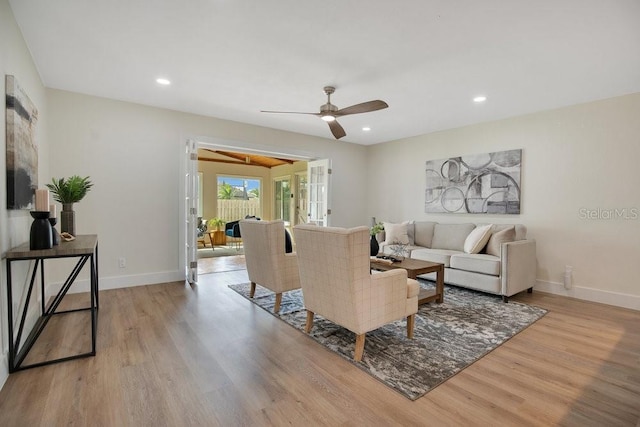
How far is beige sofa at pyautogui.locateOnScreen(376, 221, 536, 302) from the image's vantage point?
368cm

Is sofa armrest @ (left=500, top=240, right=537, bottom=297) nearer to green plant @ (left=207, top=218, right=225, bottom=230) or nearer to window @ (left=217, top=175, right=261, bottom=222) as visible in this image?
green plant @ (left=207, top=218, right=225, bottom=230)

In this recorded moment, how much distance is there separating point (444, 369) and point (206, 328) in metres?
2.01

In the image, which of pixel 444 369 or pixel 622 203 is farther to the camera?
pixel 622 203

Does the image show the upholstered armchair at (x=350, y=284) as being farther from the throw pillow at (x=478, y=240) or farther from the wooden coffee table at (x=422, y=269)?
the throw pillow at (x=478, y=240)

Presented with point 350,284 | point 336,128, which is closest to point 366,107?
point 336,128

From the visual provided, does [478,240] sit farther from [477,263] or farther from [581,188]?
[581,188]

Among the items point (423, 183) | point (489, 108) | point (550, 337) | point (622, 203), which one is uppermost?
point (489, 108)

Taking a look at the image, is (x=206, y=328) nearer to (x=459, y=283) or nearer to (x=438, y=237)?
(x=459, y=283)

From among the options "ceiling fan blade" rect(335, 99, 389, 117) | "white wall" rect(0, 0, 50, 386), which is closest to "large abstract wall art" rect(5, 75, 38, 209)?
"white wall" rect(0, 0, 50, 386)

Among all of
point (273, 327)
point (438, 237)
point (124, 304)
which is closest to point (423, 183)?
point (438, 237)

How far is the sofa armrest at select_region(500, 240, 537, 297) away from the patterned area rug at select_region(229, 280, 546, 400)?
0.23m

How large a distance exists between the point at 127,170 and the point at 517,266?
16.7 feet

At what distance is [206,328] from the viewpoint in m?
2.81

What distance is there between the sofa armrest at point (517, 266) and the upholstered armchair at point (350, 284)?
5.59 ft
